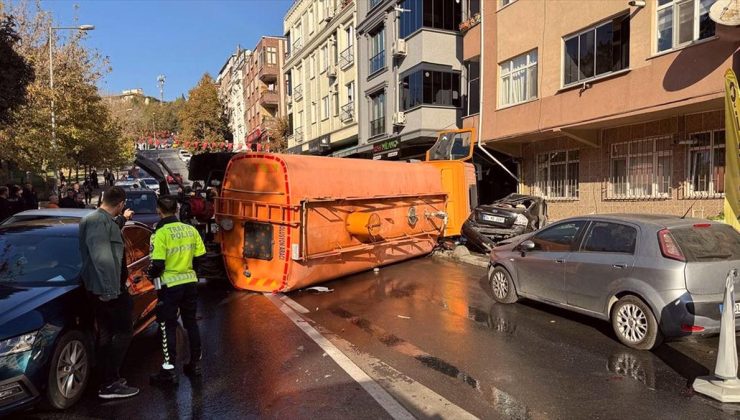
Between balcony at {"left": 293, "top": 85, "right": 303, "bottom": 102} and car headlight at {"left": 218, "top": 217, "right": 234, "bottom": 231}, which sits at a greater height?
balcony at {"left": 293, "top": 85, "right": 303, "bottom": 102}

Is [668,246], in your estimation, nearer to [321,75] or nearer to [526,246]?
[526,246]

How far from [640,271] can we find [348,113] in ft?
89.2

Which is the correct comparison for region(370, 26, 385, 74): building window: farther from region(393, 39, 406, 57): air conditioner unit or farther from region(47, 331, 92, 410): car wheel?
region(47, 331, 92, 410): car wheel

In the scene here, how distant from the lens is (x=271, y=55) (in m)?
56.2

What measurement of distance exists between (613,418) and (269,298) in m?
5.53

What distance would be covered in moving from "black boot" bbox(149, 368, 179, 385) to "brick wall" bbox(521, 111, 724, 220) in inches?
435

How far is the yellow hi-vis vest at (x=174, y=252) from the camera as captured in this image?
4.83 meters

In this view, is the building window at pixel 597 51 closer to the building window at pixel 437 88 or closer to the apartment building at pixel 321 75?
the building window at pixel 437 88

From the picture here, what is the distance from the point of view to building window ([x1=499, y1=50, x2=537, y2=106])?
15406mm

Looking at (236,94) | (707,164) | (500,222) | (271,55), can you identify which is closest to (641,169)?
(707,164)

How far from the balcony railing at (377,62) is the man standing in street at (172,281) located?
22723mm

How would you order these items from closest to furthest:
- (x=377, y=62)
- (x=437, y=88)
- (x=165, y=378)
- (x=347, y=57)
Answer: (x=165, y=378), (x=437, y=88), (x=377, y=62), (x=347, y=57)

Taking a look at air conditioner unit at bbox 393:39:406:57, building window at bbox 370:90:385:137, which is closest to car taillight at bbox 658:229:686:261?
air conditioner unit at bbox 393:39:406:57

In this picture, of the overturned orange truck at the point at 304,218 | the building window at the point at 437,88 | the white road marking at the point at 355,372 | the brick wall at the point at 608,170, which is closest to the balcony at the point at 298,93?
the building window at the point at 437,88
